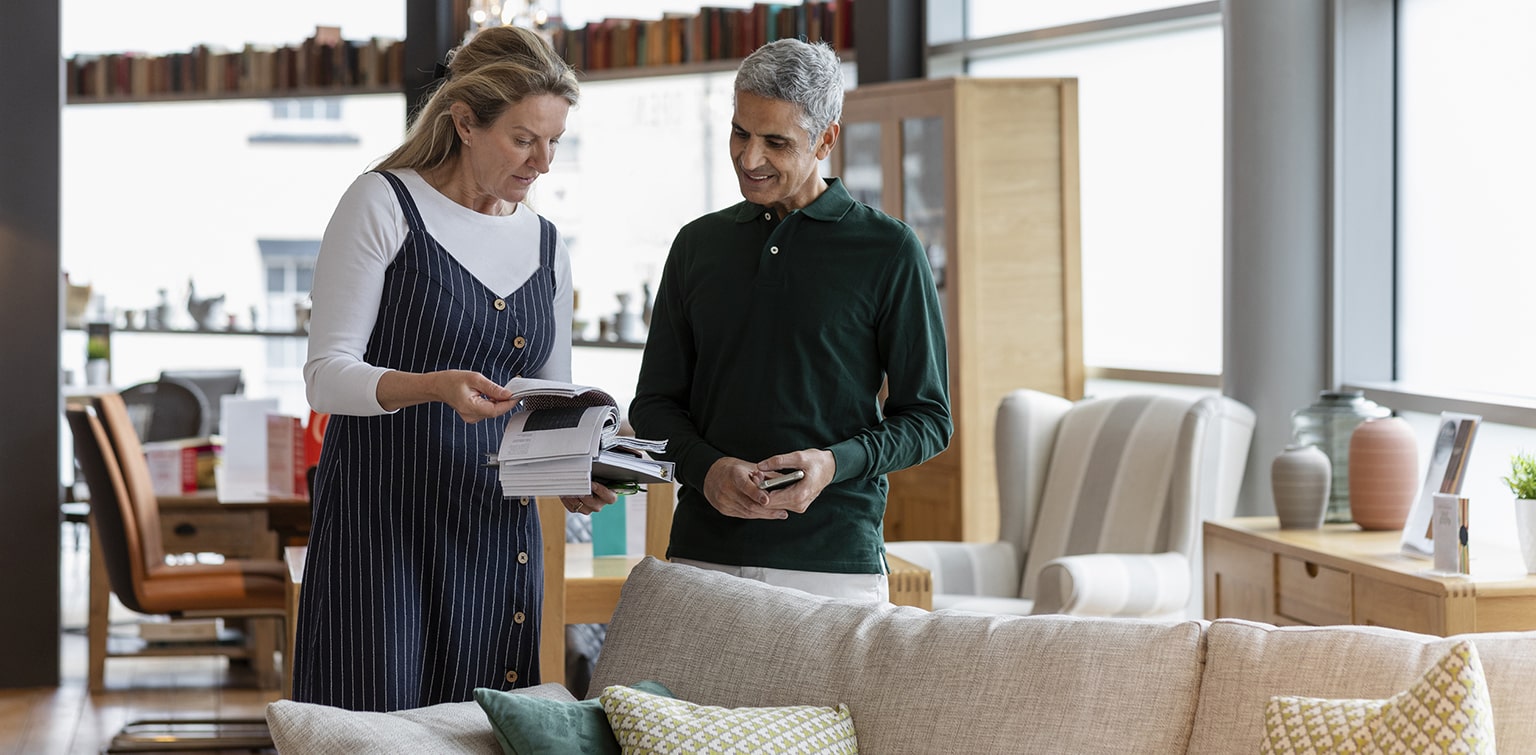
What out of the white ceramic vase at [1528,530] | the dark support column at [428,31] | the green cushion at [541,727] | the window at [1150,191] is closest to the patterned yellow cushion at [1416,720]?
the green cushion at [541,727]

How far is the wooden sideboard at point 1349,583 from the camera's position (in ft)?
9.34

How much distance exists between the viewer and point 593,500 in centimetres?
216

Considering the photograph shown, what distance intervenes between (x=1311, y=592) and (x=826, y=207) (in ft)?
5.63

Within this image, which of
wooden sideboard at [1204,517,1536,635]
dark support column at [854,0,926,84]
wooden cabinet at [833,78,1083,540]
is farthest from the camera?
dark support column at [854,0,926,84]

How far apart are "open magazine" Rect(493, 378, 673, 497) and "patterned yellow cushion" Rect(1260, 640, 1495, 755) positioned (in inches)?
34.2

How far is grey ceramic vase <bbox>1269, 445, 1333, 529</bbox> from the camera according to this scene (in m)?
3.54

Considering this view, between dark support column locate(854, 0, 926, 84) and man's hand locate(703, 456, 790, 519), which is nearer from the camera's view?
man's hand locate(703, 456, 790, 519)

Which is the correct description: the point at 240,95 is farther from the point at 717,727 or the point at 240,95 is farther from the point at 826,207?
the point at 717,727

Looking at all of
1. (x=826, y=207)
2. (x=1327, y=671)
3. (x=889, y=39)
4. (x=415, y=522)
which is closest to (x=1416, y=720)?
(x=1327, y=671)

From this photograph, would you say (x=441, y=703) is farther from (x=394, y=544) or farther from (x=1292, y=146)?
(x=1292, y=146)

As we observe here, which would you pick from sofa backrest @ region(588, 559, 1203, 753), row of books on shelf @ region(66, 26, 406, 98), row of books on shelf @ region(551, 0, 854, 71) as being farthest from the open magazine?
row of books on shelf @ region(66, 26, 406, 98)

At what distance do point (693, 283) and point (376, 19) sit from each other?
18.5 feet

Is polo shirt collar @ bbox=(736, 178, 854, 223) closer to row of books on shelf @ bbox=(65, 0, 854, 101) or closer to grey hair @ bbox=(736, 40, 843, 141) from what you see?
grey hair @ bbox=(736, 40, 843, 141)

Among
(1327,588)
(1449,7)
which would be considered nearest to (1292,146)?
(1449,7)
